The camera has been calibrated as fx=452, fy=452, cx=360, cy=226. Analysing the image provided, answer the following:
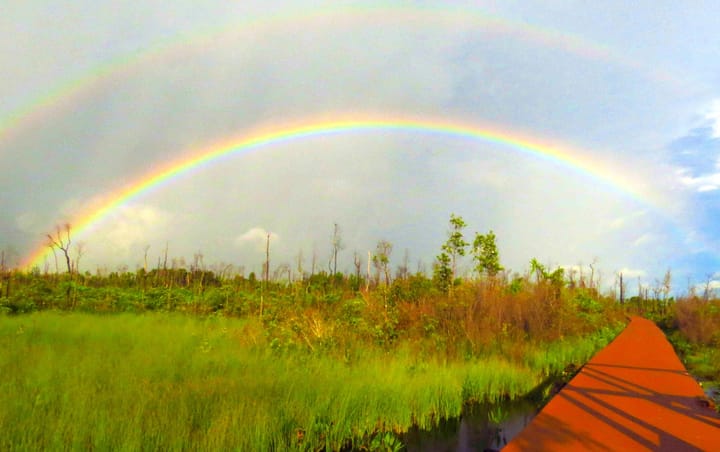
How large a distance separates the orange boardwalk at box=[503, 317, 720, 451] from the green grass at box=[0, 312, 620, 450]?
6.70 ft

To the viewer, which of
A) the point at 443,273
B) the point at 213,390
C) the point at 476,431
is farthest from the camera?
the point at 443,273

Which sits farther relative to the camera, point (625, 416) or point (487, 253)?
point (487, 253)

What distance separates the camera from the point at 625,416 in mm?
5875

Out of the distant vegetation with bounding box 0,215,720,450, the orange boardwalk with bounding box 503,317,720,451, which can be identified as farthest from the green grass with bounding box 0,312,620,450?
the orange boardwalk with bounding box 503,317,720,451

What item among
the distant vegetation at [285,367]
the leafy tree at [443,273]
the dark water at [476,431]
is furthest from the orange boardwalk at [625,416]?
the leafy tree at [443,273]

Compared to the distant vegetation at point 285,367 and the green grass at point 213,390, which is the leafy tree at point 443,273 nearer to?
the distant vegetation at point 285,367

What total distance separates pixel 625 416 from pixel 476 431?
2343 mm

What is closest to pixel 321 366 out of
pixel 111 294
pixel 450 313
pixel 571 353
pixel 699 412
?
pixel 699 412

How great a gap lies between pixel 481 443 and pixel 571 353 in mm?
8776

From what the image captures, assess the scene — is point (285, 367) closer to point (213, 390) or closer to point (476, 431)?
point (213, 390)

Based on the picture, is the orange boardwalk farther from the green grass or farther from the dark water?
the green grass

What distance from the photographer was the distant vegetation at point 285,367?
4.79m

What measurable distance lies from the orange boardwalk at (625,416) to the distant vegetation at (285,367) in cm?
192

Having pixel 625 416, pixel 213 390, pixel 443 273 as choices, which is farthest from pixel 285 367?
pixel 443 273
